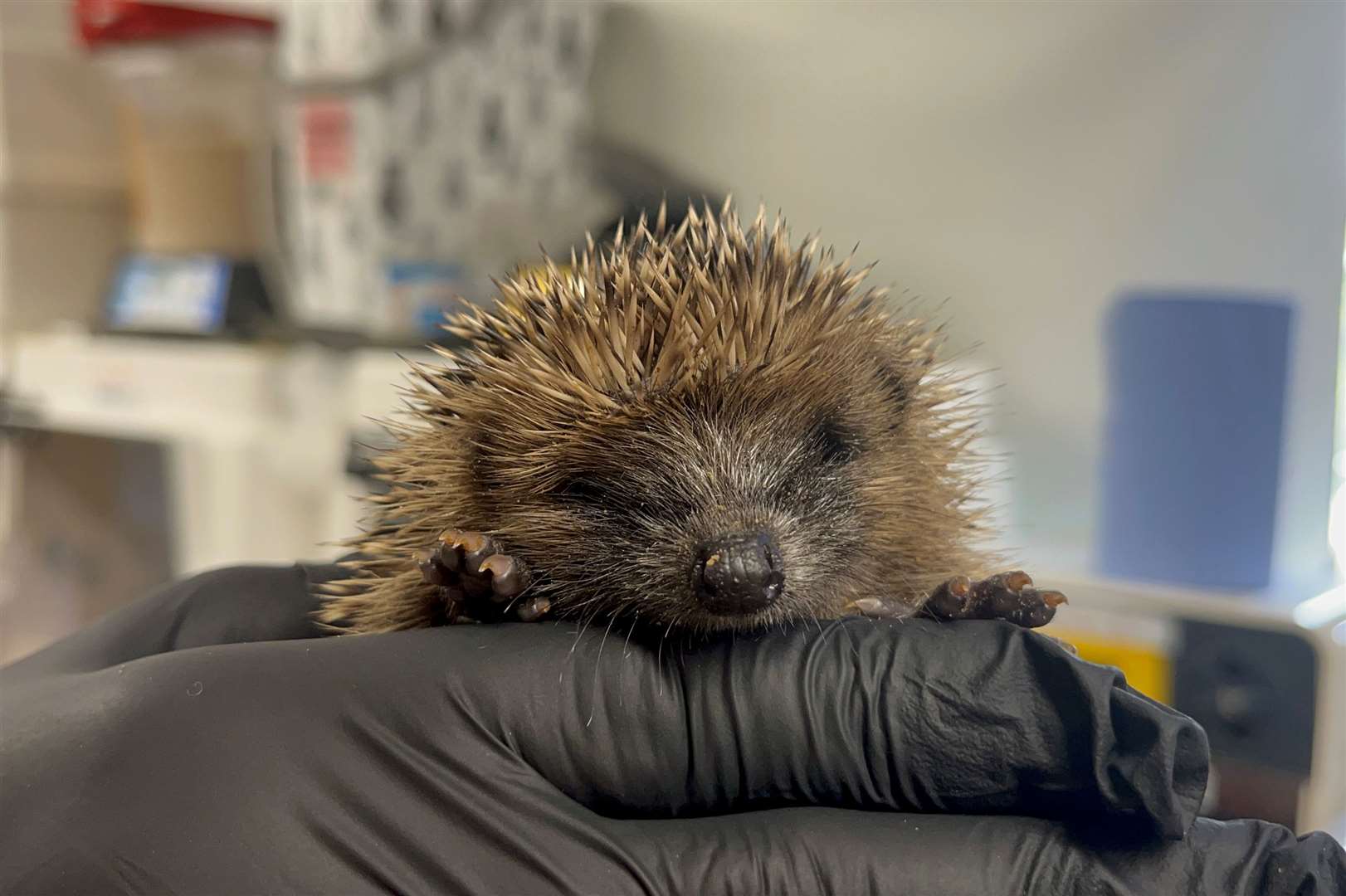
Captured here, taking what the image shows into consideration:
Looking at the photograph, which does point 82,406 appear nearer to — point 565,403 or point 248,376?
point 248,376

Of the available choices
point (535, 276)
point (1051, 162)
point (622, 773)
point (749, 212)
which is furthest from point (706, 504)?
point (1051, 162)

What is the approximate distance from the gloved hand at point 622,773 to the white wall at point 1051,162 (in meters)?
1.50

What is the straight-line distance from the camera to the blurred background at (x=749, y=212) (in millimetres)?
2324

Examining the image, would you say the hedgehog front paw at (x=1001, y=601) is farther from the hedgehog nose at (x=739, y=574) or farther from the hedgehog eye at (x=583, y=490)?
the hedgehog eye at (x=583, y=490)

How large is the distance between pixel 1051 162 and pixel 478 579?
2.18 meters

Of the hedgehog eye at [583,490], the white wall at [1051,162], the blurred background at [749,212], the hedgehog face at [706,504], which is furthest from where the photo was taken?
the white wall at [1051,162]

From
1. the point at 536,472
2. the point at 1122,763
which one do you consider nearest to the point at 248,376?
the point at 536,472

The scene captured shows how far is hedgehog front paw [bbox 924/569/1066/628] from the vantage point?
4.16ft

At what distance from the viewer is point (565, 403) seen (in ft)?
4.52

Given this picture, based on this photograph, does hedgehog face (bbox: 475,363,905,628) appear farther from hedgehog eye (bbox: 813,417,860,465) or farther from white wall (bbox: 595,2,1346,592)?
white wall (bbox: 595,2,1346,592)

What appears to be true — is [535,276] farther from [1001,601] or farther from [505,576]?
[1001,601]

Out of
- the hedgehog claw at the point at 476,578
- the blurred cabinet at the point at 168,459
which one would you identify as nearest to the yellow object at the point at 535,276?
the hedgehog claw at the point at 476,578

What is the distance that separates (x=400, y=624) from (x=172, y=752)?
0.35 meters

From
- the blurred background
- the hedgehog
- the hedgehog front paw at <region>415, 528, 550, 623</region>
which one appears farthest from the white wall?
the hedgehog front paw at <region>415, 528, 550, 623</region>
